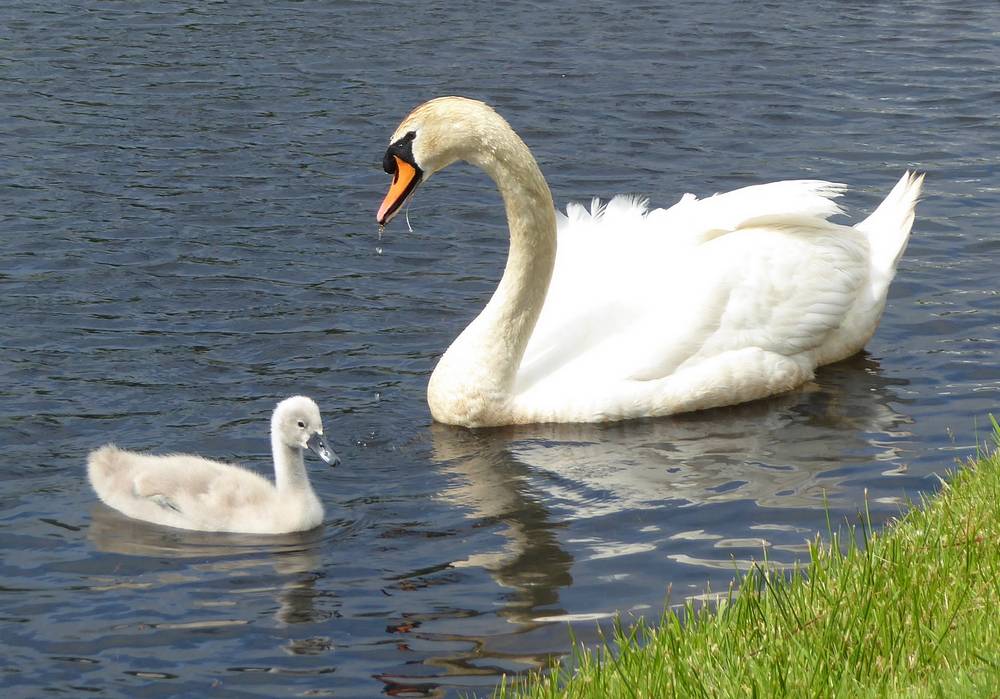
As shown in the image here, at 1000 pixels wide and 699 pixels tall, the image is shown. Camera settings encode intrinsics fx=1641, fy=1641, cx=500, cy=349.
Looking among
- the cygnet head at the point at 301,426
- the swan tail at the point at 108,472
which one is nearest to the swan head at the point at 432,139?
the cygnet head at the point at 301,426

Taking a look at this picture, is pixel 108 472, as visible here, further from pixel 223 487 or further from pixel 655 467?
pixel 655 467

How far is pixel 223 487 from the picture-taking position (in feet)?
24.5

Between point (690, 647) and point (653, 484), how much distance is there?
10.9ft

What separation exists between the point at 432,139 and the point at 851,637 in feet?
15.9

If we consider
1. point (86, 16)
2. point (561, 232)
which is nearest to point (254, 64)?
point (86, 16)

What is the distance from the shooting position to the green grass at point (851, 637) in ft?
14.0

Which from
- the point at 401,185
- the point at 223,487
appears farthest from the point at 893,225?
the point at 223,487

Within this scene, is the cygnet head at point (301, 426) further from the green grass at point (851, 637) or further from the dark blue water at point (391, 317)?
the green grass at point (851, 637)

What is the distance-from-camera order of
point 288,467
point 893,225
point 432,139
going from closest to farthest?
point 288,467 < point 432,139 < point 893,225

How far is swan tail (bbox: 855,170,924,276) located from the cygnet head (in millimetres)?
4016

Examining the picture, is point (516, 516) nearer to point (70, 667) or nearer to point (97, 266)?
point (70, 667)

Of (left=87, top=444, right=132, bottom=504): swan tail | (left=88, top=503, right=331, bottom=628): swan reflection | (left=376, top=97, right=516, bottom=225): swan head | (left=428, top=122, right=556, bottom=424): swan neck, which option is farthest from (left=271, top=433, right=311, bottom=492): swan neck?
(left=376, top=97, right=516, bottom=225): swan head

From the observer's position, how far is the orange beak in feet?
28.7

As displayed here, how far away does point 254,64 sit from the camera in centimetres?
1515
